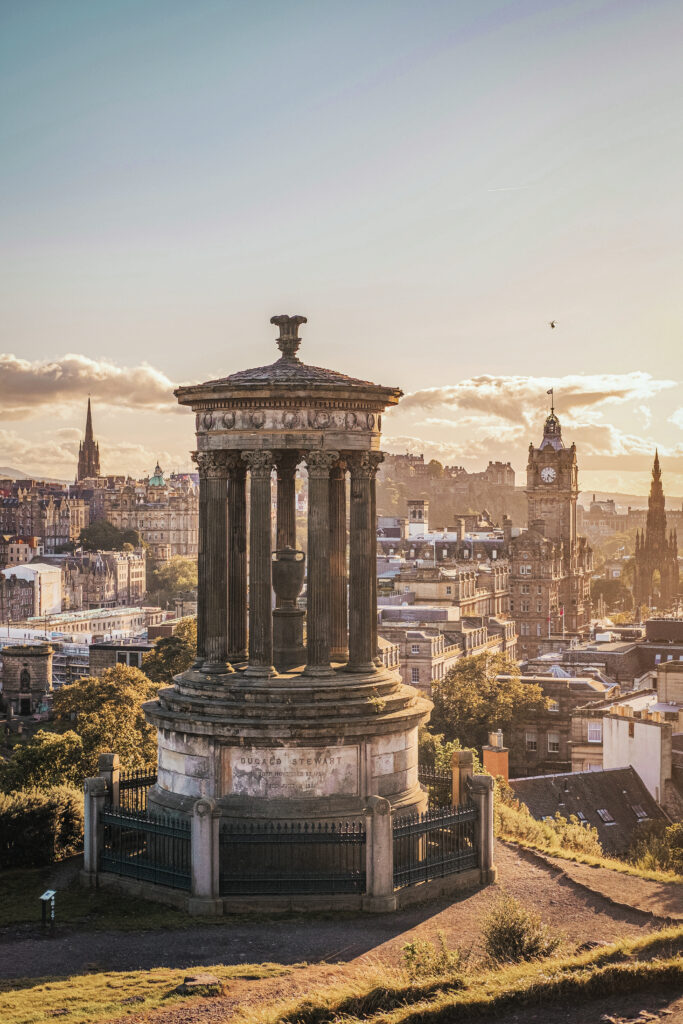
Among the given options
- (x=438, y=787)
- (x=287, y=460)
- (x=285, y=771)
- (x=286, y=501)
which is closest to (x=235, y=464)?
(x=287, y=460)

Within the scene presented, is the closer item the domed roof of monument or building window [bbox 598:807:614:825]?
the domed roof of monument

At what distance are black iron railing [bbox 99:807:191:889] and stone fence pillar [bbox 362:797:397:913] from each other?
3441 mm

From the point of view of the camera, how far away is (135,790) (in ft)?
97.6

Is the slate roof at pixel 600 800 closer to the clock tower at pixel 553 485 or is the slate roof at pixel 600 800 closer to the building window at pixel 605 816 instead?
the building window at pixel 605 816

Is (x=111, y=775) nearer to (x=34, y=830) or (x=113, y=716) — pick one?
(x=34, y=830)

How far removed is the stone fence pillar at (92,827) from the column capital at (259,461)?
7.03 m

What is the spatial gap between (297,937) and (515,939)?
12.9ft

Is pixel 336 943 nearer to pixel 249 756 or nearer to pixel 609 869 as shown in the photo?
pixel 249 756

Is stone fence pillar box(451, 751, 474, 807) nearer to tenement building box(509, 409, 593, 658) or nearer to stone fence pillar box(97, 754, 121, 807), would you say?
stone fence pillar box(97, 754, 121, 807)

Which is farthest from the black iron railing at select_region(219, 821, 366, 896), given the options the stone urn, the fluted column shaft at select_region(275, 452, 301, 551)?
the fluted column shaft at select_region(275, 452, 301, 551)

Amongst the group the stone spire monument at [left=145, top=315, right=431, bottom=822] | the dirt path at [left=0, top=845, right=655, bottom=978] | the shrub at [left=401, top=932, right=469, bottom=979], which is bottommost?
the dirt path at [left=0, top=845, right=655, bottom=978]

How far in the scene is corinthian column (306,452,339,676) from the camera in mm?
27328

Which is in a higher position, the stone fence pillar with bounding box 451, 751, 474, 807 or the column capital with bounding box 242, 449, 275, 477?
the column capital with bounding box 242, 449, 275, 477

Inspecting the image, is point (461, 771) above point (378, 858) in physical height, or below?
above
